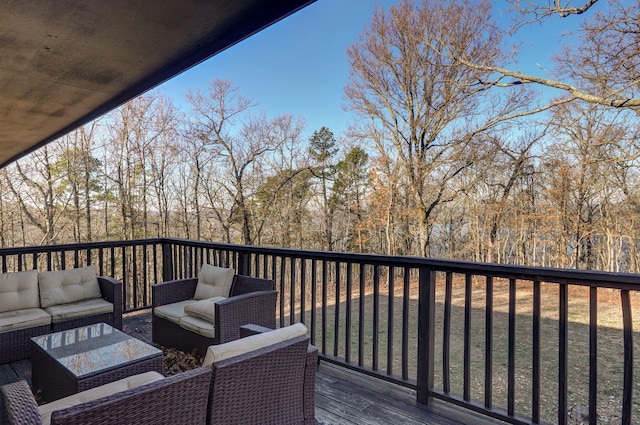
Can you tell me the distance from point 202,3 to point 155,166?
10508 millimetres

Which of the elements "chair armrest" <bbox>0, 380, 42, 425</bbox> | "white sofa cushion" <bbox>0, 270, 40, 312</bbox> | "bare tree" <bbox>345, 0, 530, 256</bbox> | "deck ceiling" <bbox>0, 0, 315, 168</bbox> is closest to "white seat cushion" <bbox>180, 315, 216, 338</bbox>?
"white sofa cushion" <bbox>0, 270, 40, 312</bbox>

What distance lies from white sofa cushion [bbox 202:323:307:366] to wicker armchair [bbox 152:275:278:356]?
1.46m

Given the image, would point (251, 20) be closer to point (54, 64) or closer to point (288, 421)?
point (54, 64)

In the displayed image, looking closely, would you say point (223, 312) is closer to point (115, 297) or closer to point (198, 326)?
point (198, 326)

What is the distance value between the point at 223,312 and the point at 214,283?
855 mm

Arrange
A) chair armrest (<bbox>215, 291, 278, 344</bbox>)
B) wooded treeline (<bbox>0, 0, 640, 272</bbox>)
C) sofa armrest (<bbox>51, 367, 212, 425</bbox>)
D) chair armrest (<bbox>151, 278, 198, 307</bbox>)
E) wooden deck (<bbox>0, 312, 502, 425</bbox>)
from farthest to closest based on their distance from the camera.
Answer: wooded treeline (<bbox>0, 0, 640, 272</bbox>) → chair armrest (<bbox>151, 278, 198, 307</bbox>) → chair armrest (<bbox>215, 291, 278, 344</bbox>) → wooden deck (<bbox>0, 312, 502, 425</bbox>) → sofa armrest (<bbox>51, 367, 212, 425</bbox>)

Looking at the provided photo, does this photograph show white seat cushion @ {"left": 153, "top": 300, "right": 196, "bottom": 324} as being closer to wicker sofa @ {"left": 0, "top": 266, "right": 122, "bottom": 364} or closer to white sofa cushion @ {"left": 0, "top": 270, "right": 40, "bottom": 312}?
wicker sofa @ {"left": 0, "top": 266, "right": 122, "bottom": 364}

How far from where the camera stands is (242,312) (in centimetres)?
310

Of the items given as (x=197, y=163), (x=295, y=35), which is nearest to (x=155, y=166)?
(x=197, y=163)

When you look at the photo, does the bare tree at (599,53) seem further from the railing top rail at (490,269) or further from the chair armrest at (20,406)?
the chair armrest at (20,406)

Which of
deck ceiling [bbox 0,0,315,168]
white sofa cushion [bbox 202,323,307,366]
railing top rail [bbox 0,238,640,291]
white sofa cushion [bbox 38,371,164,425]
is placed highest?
deck ceiling [bbox 0,0,315,168]

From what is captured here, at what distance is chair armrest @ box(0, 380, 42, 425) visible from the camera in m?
1.15

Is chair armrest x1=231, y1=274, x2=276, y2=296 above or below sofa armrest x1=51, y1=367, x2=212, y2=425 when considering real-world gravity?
below

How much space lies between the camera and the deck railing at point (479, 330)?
197cm
